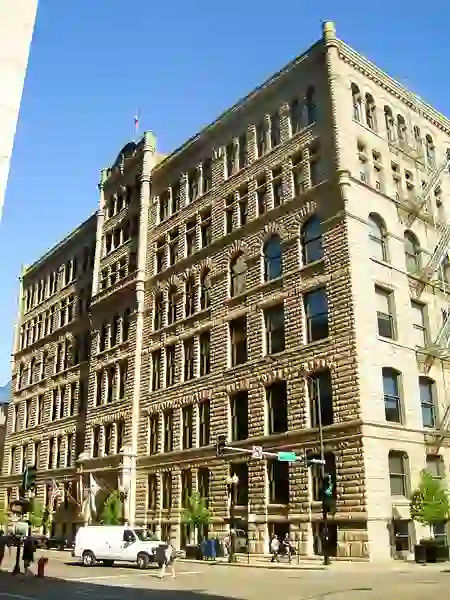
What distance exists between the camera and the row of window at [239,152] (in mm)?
42688

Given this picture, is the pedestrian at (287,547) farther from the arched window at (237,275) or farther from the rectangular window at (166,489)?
the arched window at (237,275)

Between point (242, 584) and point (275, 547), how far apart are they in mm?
11970

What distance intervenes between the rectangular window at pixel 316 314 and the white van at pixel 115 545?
14.4 m

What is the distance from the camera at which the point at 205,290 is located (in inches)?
1839

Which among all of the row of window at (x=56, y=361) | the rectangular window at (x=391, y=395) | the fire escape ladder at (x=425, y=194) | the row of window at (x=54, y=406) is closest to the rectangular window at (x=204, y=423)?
the rectangular window at (x=391, y=395)

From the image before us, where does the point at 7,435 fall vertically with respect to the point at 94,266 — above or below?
below

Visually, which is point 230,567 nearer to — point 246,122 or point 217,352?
point 217,352

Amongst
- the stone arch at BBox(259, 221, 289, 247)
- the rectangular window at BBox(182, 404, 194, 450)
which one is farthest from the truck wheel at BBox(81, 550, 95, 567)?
the stone arch at BBox(259, 221, 289, 247)

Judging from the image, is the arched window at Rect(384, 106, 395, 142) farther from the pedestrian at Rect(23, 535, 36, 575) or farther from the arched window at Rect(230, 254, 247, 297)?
the pedestrian at Rect(23, 535, 36, 575)

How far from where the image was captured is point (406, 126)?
147 ft

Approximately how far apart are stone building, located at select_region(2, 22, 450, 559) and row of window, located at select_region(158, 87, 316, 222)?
16 cm

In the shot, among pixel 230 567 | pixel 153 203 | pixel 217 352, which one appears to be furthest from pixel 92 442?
pixel 230 567

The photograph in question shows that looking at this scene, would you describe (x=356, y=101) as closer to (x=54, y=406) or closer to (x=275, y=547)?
(x=275, y=547)

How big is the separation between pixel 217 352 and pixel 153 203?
18.9m
